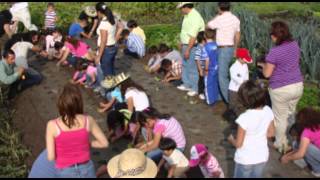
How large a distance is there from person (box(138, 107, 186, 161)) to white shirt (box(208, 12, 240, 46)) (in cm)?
223

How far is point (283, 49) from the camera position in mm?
6484

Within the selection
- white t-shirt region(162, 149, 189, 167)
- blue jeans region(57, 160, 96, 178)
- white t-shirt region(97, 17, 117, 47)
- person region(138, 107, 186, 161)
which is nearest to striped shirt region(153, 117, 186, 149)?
person region(138, 107, 186, 161)

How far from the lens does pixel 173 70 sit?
381 inches

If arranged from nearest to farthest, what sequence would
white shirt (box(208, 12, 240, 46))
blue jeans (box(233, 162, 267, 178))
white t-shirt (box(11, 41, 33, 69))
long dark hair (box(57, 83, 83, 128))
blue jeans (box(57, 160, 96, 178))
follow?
long dark hair (box(57, 83, 83, 128))
blue jeans (box(57, 160, 96, 178))
blue jeans (box(233, 162, 267, 178))
white shirt (box(208, 12, 240, 46))
white t-shirt (box(11, 41, 33, 69))

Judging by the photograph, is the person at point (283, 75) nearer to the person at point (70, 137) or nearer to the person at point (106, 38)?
the person at point (70, 137)

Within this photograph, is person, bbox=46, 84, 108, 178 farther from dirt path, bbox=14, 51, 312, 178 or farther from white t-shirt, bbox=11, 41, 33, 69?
white t-shirt, bbox=11, 41, 33, 69

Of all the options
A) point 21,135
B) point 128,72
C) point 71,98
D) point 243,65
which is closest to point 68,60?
point 128,72

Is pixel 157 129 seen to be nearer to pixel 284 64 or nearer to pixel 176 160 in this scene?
pixel 176 160

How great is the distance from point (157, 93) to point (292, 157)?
3.44 metres

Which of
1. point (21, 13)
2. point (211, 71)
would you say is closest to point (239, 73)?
point (211, 71)

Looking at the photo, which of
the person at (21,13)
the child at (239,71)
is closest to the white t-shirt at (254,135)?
the child at (239,71)

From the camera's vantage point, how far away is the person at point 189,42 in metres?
8.44

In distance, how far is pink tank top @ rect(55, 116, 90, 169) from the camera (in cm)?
468

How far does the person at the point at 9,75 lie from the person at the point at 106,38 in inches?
60.4
